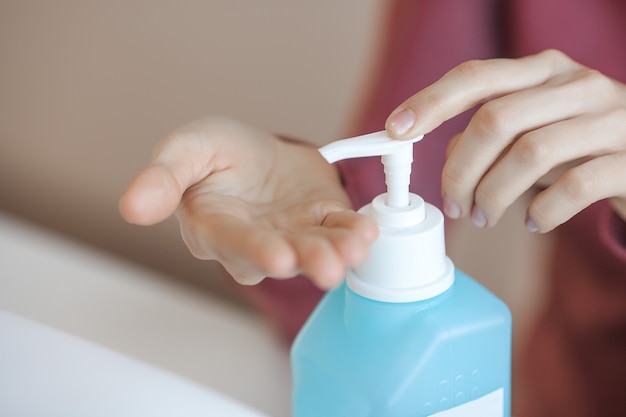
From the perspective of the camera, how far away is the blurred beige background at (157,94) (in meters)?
0.60

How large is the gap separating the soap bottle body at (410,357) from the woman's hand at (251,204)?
4cm

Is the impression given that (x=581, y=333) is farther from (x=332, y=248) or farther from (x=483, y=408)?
(x=332, y=248)

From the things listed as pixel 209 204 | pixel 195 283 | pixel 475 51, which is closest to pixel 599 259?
pixel 475 51

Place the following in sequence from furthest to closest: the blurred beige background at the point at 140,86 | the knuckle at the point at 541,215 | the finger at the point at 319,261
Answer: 1. the blurred beige background at the point at 140,86
2. the knuckle at the point at 541,215
3. the finger at the point at 319,261

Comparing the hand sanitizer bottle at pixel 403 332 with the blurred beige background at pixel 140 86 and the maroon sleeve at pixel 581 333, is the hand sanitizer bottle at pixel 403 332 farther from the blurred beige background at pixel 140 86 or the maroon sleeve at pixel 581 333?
the blurred beige background at pixel 140 86

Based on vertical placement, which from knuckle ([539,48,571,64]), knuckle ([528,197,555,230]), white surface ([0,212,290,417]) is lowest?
white surface ([0,212,290,417])

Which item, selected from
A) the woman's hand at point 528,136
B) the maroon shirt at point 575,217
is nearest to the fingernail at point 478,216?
the woman's hand at point 528,136

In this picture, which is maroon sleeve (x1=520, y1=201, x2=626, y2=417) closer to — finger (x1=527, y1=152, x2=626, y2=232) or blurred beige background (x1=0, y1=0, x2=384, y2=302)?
finger (x1=527, y1=152, x2=626, y2=232)

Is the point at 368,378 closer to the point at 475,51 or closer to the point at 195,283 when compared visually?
the point at 475,51

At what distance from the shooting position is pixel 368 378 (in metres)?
0.27

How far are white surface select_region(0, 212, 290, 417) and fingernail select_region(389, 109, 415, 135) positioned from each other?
0.94 ft

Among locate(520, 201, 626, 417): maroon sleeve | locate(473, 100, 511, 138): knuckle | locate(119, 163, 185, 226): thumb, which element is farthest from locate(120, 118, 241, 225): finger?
locate(520, 201, 626, 417): maroon sleeve

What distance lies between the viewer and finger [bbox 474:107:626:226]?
29cm

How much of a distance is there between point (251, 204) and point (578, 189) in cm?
13
